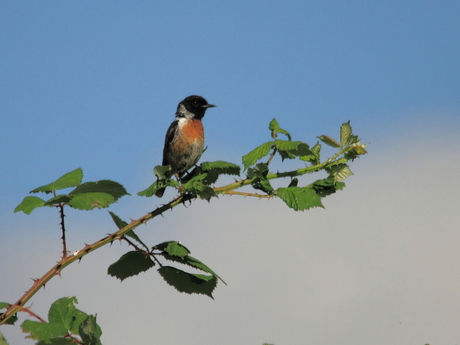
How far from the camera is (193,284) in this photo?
275 centimetres

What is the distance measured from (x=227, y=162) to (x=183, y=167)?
6244 mm

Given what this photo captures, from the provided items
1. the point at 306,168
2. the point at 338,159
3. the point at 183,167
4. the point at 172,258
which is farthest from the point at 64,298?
the point at 183,167

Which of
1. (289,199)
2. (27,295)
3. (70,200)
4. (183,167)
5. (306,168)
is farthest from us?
(183,167)

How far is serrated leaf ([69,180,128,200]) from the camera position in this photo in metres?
2.41

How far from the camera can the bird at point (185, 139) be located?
29.3ft

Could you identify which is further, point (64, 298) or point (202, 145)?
point (202, 145)

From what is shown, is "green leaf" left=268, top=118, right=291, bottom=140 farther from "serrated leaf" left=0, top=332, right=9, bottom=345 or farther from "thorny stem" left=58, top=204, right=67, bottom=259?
"serrated leaf" left=0, top=332, right=9, bottom=345

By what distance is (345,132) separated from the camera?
294cm

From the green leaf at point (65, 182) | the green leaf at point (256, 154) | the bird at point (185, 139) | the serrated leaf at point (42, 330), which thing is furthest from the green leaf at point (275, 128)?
the bird at point (185, 139)

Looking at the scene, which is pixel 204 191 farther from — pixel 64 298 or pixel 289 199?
pixel 64 298

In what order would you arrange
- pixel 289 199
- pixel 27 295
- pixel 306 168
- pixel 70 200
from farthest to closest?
pixel 306 168
pixel 289 199
pixel 70 200
pixel 27 295

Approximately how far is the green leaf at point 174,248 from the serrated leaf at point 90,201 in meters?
0.41

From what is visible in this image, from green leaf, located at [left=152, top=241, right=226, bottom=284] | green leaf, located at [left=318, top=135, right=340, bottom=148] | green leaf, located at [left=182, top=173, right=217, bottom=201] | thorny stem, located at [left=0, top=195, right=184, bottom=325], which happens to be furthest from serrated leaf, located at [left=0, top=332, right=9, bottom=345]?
green leaf, located at [left=318, top=135, right=340, bottom=148]

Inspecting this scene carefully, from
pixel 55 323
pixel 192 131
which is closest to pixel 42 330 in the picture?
pixel 55 323
